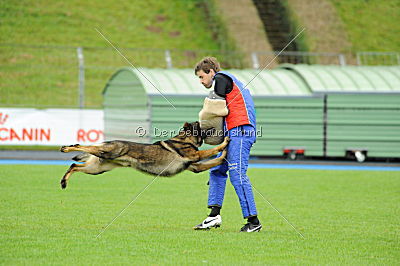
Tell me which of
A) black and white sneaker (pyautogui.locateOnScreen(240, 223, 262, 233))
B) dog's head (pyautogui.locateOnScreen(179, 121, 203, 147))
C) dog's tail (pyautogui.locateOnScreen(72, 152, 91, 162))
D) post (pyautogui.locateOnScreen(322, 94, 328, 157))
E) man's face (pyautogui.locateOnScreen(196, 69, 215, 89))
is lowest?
black and white sneaker (pyautogui.locateOnScreen(240, 223, 262, 233))

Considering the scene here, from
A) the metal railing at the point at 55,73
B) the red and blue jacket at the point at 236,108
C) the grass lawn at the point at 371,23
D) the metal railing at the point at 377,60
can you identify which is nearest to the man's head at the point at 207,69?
the red and blue jacket at the point at 236,108

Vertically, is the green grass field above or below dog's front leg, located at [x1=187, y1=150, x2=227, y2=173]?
below

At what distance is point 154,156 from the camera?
8.58 metres

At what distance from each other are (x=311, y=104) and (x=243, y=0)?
1665cm

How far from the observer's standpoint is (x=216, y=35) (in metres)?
38.4

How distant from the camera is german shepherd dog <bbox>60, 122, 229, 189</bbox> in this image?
8.48 m

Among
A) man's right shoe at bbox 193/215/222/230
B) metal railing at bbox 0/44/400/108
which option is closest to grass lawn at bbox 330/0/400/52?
metal railing at bbox 0/44/400/108

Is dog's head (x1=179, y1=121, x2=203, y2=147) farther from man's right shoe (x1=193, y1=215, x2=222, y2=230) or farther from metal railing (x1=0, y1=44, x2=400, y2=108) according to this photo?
metal railing (x1=0, y1=44, x2=400, y2=108)

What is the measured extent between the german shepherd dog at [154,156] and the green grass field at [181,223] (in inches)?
31.4

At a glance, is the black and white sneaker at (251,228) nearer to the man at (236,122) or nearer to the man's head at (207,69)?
the man at (236,122)

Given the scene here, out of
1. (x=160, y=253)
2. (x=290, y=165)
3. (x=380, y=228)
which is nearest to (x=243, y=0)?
(x=290, y=165)

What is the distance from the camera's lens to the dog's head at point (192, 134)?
8.77m

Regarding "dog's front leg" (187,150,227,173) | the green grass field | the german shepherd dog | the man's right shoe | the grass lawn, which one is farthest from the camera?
the grass lawn

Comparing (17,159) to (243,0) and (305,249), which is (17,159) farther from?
(243,0)
